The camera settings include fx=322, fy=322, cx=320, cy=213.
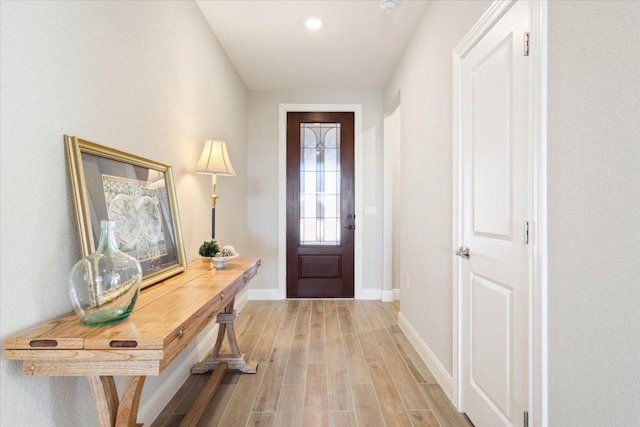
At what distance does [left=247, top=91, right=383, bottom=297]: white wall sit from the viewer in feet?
13.5

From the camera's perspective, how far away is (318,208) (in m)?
4.18

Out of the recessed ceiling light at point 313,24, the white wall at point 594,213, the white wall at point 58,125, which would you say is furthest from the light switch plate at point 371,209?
the white wall at point 594,213

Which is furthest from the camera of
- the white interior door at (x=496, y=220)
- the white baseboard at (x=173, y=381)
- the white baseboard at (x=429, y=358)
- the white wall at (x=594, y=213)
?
the white baseboard at (x=429, y=358)

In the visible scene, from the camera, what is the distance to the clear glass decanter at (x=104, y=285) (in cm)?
101

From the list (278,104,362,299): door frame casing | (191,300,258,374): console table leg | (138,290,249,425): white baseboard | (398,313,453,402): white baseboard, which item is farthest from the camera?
(278,104,362,299): door frame casing

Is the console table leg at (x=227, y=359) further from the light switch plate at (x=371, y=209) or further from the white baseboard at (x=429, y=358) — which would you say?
the light switch plate at (x=371, y=209)

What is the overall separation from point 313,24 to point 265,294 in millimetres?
3063

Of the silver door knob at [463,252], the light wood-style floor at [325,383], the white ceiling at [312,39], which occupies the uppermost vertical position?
the white ceiling at [312,39]

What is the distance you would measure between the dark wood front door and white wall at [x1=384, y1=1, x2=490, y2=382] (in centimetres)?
116

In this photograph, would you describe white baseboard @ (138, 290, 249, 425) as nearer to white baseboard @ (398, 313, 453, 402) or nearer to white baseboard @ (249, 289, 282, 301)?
white baseboard @ (249, 289, 282, 301)

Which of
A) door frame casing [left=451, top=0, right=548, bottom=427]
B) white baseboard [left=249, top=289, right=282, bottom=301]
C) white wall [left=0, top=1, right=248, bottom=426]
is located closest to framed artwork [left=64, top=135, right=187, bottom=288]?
white wall [left=0, top=1, right=248, bottom=426]

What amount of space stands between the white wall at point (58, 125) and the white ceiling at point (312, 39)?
74cm

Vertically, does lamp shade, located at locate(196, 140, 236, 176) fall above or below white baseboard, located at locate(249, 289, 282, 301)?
above

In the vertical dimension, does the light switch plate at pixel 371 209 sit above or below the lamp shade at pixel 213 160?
below
